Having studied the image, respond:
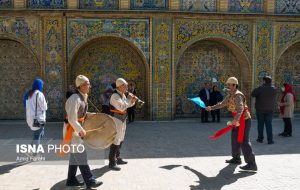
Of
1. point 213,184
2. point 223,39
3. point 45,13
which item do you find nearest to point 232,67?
point 223,39

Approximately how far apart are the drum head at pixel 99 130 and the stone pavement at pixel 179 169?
0.75 meters

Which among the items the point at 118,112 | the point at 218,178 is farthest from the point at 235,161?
the point at 118,112

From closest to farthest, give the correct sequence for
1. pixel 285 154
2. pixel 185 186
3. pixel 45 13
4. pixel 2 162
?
pixel 185 186, pixel 2 162, pixel 285 154, pixel 45 13

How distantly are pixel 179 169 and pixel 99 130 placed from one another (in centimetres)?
207

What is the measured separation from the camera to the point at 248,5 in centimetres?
1451

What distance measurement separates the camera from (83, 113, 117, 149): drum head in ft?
19.0

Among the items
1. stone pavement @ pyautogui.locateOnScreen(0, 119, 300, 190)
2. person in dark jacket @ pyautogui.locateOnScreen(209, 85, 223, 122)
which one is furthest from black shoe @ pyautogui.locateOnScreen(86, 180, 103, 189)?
person in dark jacket @ pyautogui.locateOnScreen(209, 85, 223, 122)

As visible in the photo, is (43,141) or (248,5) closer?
(43,141)

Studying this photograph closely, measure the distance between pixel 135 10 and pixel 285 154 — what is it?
807 centimetres

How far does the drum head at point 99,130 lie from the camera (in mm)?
5789

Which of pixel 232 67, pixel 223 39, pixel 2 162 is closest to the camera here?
pixel 2 162

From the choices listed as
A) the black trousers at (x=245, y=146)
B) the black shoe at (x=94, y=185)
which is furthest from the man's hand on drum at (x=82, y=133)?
the black trousers at (x=245, y=146)

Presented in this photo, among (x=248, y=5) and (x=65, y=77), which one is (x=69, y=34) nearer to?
(x=65, y=77)

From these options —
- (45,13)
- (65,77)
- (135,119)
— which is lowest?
(135,119)
